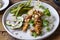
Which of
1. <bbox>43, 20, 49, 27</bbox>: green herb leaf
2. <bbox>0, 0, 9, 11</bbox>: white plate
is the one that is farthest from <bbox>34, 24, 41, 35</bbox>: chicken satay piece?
<bbox>0, 0, 9, 11</bbox>: white plate

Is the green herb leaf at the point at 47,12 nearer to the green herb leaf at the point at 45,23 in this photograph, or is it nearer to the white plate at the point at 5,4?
the green herb leaf at the point at 45,23

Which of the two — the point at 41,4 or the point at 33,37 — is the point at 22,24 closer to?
the point at 33,37

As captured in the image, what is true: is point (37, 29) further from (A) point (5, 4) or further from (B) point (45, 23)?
(A) point (5, 4)

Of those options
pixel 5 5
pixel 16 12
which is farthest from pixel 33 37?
pixel 5 5

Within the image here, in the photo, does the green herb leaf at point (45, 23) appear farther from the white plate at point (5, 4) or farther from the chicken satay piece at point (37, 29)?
the white plate at point (5, 4)

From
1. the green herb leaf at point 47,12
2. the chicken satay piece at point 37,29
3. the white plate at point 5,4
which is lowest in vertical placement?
the chicken satay piece at point 37,29

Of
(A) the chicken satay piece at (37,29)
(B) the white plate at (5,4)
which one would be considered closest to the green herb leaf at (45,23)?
(A) the chicken satay piece at (37,29)

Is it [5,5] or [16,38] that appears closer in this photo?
[16,38]

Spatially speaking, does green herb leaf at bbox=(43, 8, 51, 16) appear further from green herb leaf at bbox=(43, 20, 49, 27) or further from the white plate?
the white plate

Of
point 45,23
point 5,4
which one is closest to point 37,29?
point 45,23

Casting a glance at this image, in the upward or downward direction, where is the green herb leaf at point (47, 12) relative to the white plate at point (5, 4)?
downward

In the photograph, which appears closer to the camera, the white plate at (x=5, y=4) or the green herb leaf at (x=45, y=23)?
the green herb leaf at (x=45, y=23)
